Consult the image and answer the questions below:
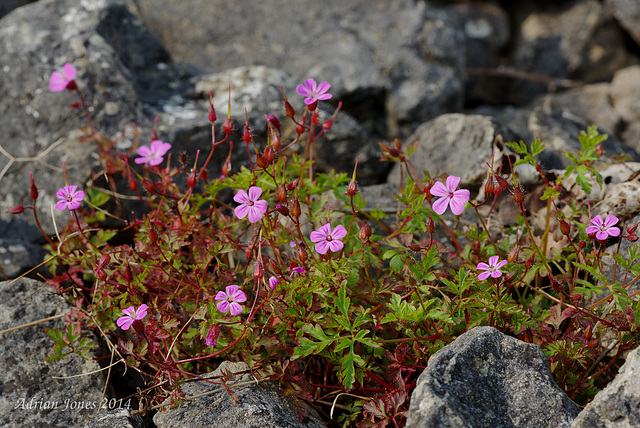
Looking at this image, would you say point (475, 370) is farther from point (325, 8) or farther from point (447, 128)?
point (325, 8)

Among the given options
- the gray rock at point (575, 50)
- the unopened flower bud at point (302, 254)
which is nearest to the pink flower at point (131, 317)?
the unopened flower bud at point (302, 254)

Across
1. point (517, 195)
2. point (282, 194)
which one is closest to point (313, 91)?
point (282, 194)

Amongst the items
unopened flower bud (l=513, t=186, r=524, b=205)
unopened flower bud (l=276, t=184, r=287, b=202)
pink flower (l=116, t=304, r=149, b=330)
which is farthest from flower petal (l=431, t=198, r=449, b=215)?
pink flower (l=116, t=304, r=149, b=330)

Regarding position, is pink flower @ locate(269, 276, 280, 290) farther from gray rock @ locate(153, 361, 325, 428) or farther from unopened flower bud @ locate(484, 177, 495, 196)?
unopened flower bud @ locate(484, 177, 495, 196)

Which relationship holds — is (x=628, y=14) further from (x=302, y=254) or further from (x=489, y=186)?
(x=302, y=254)

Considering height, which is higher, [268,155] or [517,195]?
[268,155]

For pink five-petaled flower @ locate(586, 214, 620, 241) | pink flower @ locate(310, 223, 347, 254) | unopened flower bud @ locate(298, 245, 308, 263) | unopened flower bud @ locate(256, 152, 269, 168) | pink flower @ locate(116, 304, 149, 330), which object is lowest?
pink flower @ locate(116, 304, 149, 330)

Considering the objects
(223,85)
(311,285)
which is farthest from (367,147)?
(311,285)

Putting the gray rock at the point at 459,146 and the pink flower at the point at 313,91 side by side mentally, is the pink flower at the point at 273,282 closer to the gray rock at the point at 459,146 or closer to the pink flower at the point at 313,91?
the pink flower at the point at 313,91
